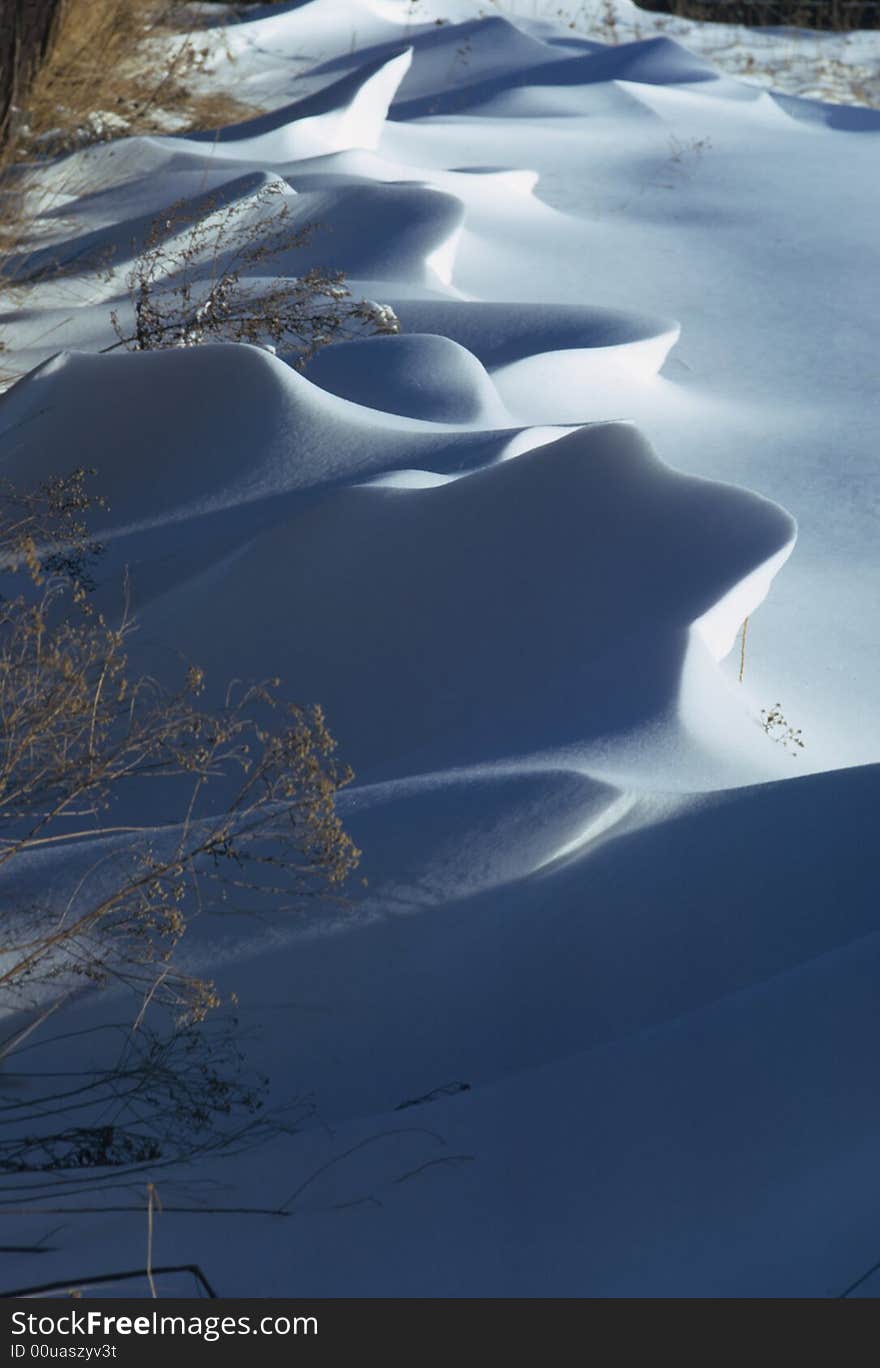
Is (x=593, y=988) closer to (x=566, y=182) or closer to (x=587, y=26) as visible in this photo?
(x=566, y=182)

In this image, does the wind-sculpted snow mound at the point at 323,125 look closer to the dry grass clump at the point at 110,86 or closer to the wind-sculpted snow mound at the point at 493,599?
the dry grass clump at the point at 110,86

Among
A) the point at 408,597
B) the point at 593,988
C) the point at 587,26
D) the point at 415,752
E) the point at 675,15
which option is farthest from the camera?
the point at 675,15

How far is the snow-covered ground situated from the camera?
1469 mm

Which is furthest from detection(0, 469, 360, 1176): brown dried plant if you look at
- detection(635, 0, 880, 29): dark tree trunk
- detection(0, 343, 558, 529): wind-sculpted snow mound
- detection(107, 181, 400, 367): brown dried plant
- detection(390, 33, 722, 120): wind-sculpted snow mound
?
detection(635, 0, 880, 29): dark tree trunk

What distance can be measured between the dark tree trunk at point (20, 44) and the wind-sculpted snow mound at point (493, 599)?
3.55 metres

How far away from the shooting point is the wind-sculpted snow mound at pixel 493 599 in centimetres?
223

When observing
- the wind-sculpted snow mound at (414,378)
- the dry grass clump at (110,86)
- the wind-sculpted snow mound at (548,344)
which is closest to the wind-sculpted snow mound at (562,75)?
the dry grass clump at (110,86)

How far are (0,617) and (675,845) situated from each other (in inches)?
37.8

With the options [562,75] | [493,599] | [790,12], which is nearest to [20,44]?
[562,75]

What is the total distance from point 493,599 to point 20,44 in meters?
4.24

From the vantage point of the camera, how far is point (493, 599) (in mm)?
2441
